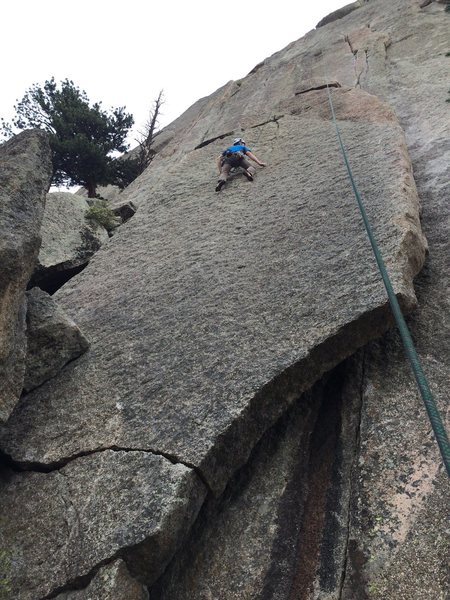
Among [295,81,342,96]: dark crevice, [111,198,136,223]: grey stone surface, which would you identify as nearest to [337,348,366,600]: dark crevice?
[111,198,136,223]: grey stone surface

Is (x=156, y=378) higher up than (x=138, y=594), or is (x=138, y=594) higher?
(x=156, y=378)

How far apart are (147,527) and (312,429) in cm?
181

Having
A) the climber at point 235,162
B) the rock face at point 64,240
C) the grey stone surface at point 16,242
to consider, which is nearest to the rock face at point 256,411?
the grey stone surface at point 16,242

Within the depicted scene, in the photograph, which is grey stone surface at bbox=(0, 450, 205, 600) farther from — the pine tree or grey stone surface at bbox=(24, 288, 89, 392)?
the pine tree

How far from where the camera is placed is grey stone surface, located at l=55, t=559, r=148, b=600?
9.31ft

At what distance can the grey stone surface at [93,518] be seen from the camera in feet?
9.77

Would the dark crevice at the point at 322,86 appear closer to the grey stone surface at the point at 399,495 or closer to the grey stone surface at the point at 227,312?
the grey stone surface at the point at 227,312

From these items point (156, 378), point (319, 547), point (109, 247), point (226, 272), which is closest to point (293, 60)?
point (109, 247)

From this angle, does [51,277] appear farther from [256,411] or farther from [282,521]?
[282,521]

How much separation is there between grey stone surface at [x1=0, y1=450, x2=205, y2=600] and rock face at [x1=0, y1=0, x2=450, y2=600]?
0.05ft

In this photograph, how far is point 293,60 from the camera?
59.5 feet

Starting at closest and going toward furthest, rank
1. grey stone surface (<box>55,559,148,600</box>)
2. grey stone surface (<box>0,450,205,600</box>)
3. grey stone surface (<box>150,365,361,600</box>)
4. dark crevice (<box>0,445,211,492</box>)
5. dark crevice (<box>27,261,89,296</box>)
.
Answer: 1. grey stone surface (<box>55,559,148,600</box>)
2. grey stone surface (<box>0,450,205,600</box>)
3. grey stone surface (<box>150,365,361,600</box>)
4. dark crevice (<box>0,445,211,492</box>)
5. dark crevice (<box>27,261,89,296</box>)

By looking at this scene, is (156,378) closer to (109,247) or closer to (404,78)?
(109,247)

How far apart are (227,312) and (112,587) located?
272 cm
